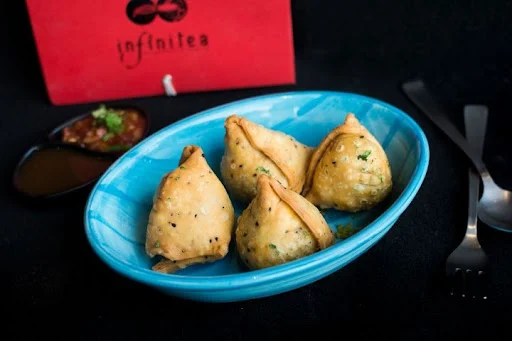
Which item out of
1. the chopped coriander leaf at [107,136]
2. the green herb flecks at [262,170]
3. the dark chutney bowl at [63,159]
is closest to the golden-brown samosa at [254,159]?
the green herb flecks at [262,170]

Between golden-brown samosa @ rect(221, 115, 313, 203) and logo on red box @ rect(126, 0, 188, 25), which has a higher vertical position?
logo on red box @ rect(126, 0, 188, 25)

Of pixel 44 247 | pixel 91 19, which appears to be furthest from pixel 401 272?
pixel 91 19

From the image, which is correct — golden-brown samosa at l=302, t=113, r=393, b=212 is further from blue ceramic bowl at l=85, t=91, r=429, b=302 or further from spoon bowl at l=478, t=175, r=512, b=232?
spoon bowl at l=478, t=175, r=512, b=232

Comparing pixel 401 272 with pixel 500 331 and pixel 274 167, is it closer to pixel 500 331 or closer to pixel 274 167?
pixel 500 331

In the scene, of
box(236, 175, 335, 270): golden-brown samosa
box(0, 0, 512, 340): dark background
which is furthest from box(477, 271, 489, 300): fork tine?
box(236, 175, 335, 270): golden-brown samosa

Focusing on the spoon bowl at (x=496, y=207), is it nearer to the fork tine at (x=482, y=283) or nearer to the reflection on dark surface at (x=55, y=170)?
the fork tine at (x=482, y=283)

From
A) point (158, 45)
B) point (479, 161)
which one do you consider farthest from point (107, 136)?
point (479, 161)

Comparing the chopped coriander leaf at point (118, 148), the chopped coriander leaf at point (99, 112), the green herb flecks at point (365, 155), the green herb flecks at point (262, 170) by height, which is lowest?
the chopped coriander leaf at point (118, 148)
